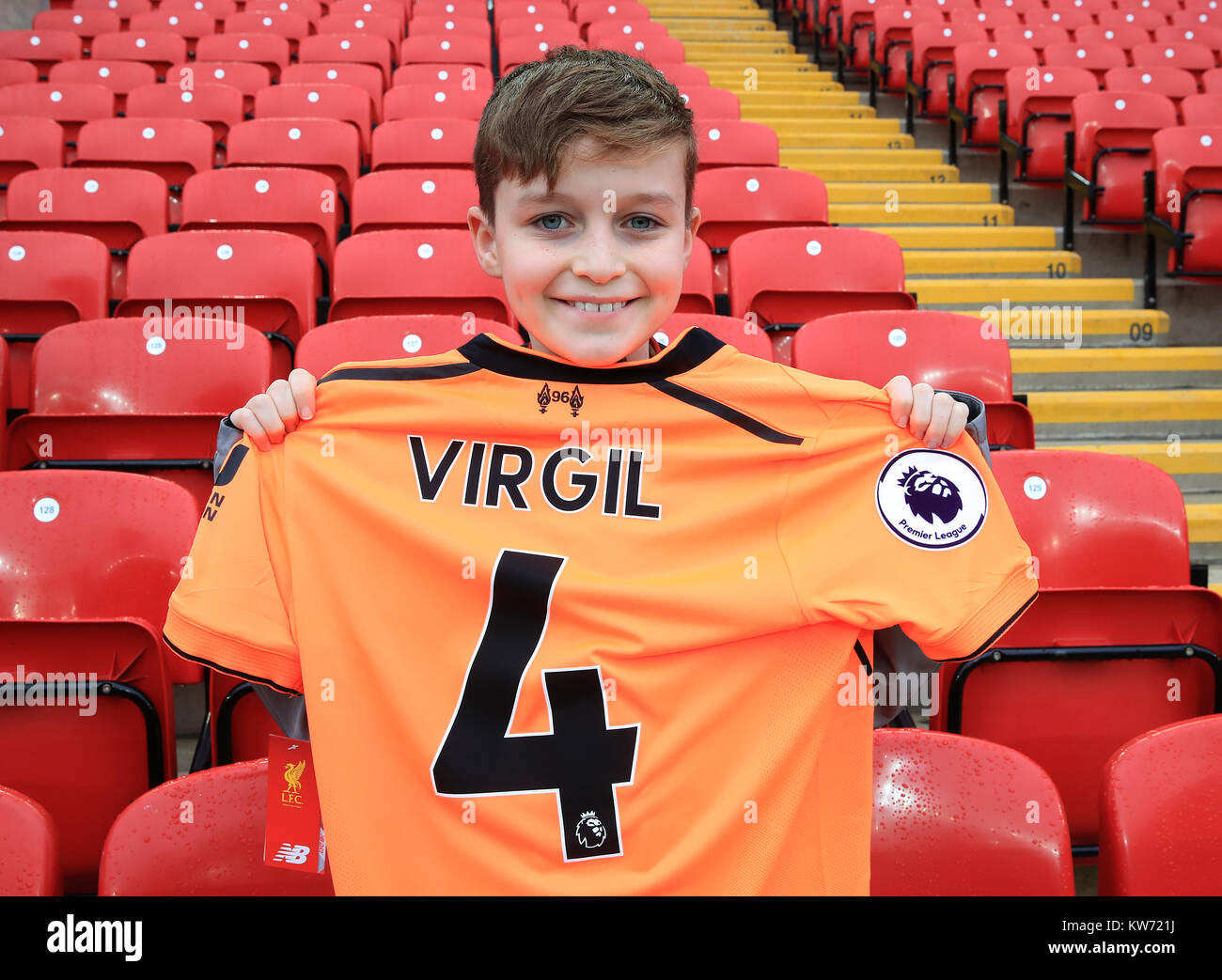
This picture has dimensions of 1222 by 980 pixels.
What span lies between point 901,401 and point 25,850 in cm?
127

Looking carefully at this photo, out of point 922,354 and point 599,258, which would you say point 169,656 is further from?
point 922,354

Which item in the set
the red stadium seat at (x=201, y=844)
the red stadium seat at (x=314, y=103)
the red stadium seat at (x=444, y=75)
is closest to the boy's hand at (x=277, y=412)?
the red stadium seat at (x=201, y=844)

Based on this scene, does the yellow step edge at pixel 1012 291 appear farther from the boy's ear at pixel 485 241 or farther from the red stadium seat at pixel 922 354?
the boy's ear at pixel 485 241

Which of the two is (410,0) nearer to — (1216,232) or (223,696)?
(1216,232)

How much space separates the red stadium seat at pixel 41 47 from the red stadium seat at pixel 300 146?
3.04 metres

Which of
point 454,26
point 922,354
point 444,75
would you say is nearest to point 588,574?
point 922,354

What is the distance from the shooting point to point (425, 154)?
210 inches

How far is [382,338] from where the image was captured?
3.00 metres

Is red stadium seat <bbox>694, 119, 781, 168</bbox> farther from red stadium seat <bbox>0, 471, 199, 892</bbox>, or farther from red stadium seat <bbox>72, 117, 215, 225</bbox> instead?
red stadium seat <bbox>0, 471, 199, 892</bbox>

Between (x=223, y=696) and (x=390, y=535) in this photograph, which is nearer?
(x=390, y=535)

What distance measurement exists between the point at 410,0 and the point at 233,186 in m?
5.38

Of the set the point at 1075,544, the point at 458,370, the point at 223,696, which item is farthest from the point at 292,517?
the point at 1075,544

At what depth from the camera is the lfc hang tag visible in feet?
4.42

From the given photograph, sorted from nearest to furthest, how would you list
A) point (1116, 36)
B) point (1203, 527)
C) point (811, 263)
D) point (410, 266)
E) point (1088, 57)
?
point (1203, 527), point (410, 266), point (811, 263), point (1088, 57), point (1116, 36)
